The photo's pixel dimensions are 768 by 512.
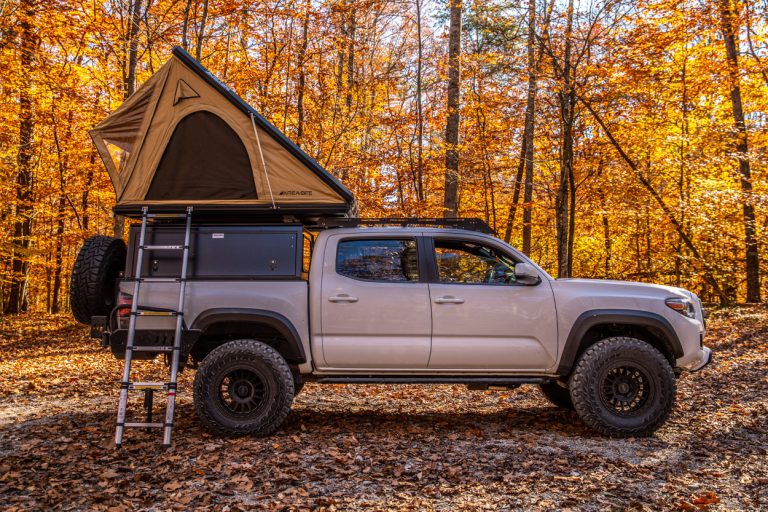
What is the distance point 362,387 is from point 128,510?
4.78m

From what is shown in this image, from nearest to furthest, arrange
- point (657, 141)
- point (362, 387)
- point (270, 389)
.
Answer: point (270, 389)
point (362, 387)
point (657, 141)

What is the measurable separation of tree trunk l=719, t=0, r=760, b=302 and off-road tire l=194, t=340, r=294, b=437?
469 inches

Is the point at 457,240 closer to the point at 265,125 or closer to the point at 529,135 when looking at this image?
the point at 265,125

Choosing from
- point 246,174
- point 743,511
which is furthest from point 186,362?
point 743,511

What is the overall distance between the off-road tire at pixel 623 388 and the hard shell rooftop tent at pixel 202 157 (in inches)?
111

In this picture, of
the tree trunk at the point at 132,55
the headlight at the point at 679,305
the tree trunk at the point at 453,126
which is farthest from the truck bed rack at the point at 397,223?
the tree trunk at the point at 132,55

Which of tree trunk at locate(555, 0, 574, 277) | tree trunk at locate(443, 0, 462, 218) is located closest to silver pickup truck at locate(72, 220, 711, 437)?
tree trunk at locate(555, 0, 574, 277)

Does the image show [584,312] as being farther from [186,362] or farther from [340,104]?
[340,104]

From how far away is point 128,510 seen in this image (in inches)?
149

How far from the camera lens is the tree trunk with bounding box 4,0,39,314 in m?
14.6

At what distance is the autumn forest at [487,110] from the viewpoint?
13.3m

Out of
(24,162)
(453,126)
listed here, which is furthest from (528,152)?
(24,162)

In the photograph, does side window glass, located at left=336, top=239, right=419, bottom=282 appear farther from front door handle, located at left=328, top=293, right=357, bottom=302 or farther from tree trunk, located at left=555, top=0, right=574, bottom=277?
tree trunk, located at left=555, top=0, right=574, bottom=277

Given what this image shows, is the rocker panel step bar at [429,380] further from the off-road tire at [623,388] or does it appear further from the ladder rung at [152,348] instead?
the ladder rung at [152,348]
